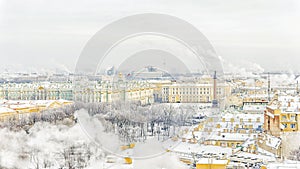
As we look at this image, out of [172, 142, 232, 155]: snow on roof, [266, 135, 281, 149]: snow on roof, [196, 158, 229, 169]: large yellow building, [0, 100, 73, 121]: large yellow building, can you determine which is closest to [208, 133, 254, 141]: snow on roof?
[172, 142, 232, 155]: snow on roof

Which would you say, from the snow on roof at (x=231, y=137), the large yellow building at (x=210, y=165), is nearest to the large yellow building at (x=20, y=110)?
the snow on roof at (x=231, y=137)

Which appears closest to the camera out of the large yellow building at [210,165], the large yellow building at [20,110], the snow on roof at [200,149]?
the large yellow building at [210,165]

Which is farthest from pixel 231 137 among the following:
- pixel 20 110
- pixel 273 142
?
pixel 20 110

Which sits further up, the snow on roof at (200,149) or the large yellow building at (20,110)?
the large yellow building at (20,110)

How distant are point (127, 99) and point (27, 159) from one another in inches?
90.2

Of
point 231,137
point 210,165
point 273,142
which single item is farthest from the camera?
point 231,137

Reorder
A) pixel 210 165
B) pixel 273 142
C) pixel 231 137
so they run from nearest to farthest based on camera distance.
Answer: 1. pixel 210 165
2. pixel 273 142
3. pixel 231 137

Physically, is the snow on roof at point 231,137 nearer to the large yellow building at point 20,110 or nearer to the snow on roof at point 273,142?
the snow on roof at point 273,142

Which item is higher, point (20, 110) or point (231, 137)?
point (20, 110)

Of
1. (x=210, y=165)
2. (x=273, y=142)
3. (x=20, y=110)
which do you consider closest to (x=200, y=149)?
(x=273, y=142)

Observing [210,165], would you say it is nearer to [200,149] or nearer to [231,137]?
[200,149]

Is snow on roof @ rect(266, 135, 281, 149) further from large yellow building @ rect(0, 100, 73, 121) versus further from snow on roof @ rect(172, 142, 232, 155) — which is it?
large yellow building @ rect(0, 100, 73, 121)

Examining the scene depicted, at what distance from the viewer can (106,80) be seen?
7852mm

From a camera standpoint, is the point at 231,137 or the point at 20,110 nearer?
the point at 231,137
